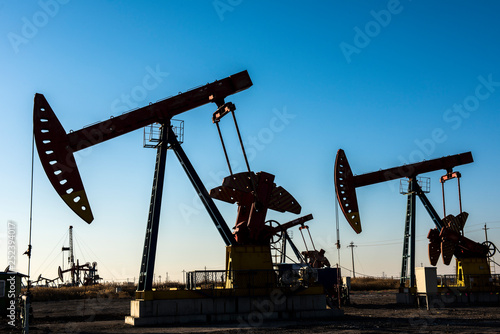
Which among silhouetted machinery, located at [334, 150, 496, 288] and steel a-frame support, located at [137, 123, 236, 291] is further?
silhouetted machinery, located at [334, 150, 496, 288]

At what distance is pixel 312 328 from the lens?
15.7 metres

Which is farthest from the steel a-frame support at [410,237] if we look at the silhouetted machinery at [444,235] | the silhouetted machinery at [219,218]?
the silhouetted machinery at [219,218]

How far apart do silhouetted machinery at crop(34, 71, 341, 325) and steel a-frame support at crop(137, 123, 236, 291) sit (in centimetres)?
4

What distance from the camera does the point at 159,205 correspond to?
18.6m

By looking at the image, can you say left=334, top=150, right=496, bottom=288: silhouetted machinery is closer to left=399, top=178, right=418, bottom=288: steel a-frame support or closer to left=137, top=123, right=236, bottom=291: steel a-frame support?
left=399, top=178, right=418, bottom=288: steel a-frame support

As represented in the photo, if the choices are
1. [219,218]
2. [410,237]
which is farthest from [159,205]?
[410,237]

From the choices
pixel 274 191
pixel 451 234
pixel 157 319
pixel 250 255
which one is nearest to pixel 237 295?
pixel 250 255

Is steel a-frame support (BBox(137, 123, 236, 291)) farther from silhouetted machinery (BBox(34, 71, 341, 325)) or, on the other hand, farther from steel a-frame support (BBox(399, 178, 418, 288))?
steel a-frame support (BBox(399, 178, 418, 288))

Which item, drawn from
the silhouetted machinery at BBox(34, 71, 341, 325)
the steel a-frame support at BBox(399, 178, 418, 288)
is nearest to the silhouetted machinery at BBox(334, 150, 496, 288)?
the steel a-frame support at BBox(399, 178, 418, 288)

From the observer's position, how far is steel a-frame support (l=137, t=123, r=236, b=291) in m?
17.9

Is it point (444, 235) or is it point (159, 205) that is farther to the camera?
point (444, 235)

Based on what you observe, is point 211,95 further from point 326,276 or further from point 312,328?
point 326,276

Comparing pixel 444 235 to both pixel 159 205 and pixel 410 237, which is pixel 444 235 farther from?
pixel 159 205

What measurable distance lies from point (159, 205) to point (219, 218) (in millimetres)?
2504
